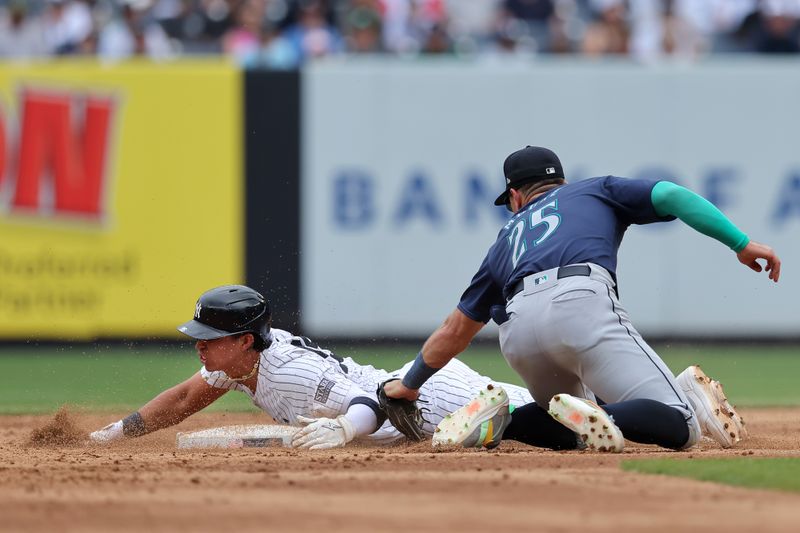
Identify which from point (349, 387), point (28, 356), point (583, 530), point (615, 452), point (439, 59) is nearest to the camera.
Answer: point (583, 530)

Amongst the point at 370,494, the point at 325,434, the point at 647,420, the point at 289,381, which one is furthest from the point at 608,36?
the point at 370,494

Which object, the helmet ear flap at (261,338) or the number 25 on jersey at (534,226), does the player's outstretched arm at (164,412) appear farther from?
the number 25 on jersey at (534,226)

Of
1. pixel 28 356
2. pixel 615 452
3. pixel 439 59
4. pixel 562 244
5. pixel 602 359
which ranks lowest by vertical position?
pixel 28 356

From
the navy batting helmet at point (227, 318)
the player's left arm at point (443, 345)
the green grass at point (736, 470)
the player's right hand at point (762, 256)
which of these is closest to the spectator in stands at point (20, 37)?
the navy batting helmet at point (227, 318)

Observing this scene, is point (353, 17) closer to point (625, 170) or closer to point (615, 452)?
point (625, 170)

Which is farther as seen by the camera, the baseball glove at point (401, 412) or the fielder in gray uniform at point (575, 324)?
the baseball glove at point (401, 412)

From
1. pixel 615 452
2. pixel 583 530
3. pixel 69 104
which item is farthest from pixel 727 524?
pixel 69 104

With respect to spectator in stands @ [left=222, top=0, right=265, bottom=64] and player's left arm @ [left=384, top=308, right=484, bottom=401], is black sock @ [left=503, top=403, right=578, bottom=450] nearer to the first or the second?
player's left arm @ [left=384, top=308, right=484, bottom=401]

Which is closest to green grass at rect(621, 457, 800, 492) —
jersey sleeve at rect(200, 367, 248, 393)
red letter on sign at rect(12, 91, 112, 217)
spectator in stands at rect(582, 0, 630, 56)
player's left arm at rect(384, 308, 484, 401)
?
player's left arm at rect(384, 308, 484, 401)

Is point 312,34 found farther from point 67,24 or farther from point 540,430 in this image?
point 540,430
